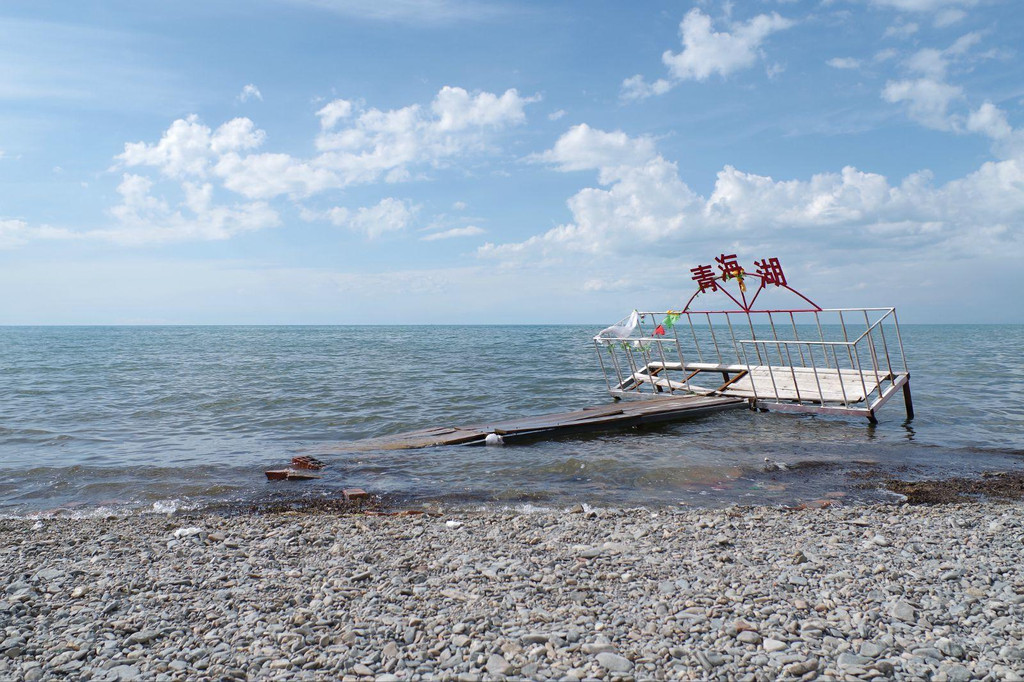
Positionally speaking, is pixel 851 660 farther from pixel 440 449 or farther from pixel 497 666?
pixel 440 449

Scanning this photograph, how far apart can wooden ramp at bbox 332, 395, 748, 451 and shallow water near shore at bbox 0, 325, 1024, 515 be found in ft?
1.19

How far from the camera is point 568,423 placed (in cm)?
1416

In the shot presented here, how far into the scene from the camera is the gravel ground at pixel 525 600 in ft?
13.8

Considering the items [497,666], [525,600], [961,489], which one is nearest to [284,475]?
[525,600]

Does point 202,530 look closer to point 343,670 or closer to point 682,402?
point 343,670

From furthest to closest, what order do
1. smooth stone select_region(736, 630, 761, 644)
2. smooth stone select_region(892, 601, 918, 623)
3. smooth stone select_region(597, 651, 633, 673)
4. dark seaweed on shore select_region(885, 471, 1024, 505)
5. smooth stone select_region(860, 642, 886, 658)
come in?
dark seaweed on shore select_region(885, 471, 1024, 505) → smooth stone select_region(892, 601, 918, 623) → smooth stone select_region(736, 630, 761, 644) → smooth stone select_region(860, 642, 886, 658) → smooth stone select_region(597, 651, 633, 673)

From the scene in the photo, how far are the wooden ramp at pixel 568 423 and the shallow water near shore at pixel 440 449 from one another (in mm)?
364

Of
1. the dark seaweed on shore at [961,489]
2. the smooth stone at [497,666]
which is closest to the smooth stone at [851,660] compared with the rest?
the smooth stone at [497,666]

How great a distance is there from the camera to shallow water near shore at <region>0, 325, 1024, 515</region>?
9719mm

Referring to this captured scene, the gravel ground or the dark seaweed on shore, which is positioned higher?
the gravel ground

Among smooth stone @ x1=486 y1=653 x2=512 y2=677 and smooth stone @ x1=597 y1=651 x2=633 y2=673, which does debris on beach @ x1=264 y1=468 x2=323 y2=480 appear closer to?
smooth stone @ x1=486 y1=653 x2=512 y2=677

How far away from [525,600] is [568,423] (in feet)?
29.9

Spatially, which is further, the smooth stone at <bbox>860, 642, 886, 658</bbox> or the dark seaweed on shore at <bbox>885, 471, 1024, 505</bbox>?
the dark seaweed on shore at <bbox>885, 471, 1024, 505</bbox>

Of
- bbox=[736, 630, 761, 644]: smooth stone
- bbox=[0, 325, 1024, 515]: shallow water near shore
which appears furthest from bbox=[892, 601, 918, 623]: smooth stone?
bbox=[0, 325, 1024, 515]: shallow water near shore
